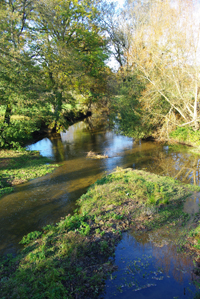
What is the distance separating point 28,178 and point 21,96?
5908mm

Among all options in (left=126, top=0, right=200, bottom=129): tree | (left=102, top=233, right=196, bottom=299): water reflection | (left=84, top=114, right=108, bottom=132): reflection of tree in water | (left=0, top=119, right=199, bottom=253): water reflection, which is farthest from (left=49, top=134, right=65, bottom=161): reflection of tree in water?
(left=102, top=233, right=196, bottom=299): water reflection

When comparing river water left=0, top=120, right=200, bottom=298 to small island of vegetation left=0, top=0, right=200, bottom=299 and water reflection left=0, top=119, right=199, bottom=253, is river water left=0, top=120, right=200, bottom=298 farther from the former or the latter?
small island of vegetation left=0, top=0, right=200, bottom=299

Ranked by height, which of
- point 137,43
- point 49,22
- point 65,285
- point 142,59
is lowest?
point 65,285

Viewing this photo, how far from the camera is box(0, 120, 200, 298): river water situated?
16.1ft

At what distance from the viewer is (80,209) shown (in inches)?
295

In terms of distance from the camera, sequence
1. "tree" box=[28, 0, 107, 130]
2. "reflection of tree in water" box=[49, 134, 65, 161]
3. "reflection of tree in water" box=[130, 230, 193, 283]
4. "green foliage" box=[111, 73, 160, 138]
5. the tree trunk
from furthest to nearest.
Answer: "green foliage" box=[111, 73, 160, 138] → "tree" box=[28, 0, 107, 130] → "reflection of tree in water" box=[49, 134, 65, 161] → the tree trunk → "reflection of tree in water" box=[130, 230, 193, 283]

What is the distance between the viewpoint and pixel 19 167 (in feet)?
39.8

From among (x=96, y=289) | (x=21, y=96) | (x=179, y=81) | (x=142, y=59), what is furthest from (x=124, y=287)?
(x=142, y=59)

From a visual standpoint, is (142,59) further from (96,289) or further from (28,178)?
(96,289)

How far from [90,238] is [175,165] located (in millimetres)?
8778

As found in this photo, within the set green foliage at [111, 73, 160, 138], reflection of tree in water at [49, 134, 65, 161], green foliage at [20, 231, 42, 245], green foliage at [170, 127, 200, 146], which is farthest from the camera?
green foliage at [111, 73, 160, 138]

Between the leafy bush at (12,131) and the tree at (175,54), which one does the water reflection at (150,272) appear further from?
the leafy bush at (12,131)

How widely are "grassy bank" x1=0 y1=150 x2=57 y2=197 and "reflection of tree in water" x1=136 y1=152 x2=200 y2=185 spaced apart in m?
6.30

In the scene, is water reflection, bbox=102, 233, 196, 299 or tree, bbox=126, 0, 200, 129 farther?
tree, bbox=126, 0, 200, 129
